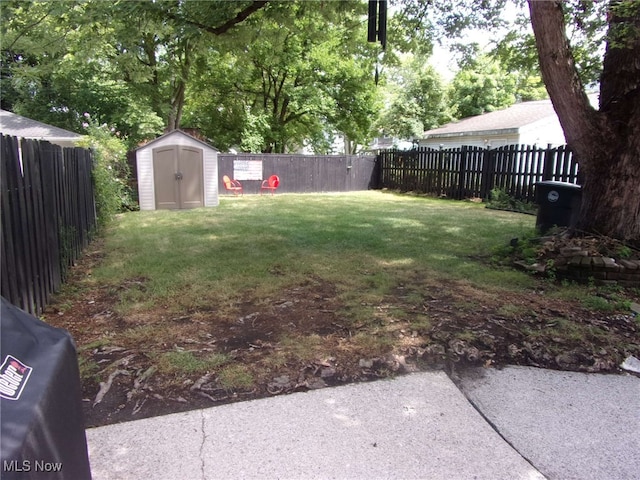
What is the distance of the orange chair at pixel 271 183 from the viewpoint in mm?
17891

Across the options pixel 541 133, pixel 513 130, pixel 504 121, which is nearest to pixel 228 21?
pixel 513 130

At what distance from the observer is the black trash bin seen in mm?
7125

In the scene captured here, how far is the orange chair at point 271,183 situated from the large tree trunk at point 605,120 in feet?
42.6

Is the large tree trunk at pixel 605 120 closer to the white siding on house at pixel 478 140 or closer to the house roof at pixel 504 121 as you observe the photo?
the house roof at pixel 504 121

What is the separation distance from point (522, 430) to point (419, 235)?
6000 mm

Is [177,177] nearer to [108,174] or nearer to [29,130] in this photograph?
[108,174]

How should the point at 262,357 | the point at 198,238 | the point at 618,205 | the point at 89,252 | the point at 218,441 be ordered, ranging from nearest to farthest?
the point at 218,441 → the point at 262,357 → the point at 618,205 → the point at 89,252 → the point at 198,238

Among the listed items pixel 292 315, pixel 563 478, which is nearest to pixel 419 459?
pixel 563 478

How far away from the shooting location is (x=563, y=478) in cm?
228

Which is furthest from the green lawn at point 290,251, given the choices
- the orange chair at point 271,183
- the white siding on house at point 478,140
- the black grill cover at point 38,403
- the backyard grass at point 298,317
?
the white siding on house at point 478,140

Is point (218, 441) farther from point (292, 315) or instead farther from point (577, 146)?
point (577, 146)

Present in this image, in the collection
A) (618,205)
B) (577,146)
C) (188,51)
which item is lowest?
(618,205)

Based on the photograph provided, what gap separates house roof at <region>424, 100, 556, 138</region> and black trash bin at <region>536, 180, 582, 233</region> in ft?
41.8

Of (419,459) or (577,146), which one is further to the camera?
(577,146)
